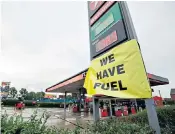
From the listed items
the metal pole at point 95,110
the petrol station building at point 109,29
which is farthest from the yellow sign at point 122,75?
the metal pole at point 95,110

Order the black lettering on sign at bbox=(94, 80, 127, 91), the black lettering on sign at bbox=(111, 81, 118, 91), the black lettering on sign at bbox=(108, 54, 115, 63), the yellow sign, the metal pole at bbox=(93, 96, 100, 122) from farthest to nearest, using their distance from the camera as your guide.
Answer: the metal pole at bbox=(93, 96, 100, 122) → the black lettering on sign at bbox=(108, 54, 115, 63) → the black lettering on sign at bbox=(111, 81, 118, 91) → the black lettering on sign at bbox=(94, 80, 127, 91) → the yellow sign

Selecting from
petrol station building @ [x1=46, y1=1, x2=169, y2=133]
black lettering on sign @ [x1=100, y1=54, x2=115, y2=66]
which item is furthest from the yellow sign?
petrol station building @ [x1=46, y1=1, x2=169, y2=133]

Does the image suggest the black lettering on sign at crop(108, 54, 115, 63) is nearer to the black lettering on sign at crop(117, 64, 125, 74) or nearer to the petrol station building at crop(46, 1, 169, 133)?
the black lettering on sign at crop(117, 64, 125, 74)

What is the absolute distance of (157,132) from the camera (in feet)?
11.0

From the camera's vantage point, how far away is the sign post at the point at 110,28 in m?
3.95

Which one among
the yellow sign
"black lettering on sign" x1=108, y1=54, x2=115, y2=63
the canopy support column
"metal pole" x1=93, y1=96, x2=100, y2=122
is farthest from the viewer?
"metal pole" x1=93, y1=96, x2=100, y2=122

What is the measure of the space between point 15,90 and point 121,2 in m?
103

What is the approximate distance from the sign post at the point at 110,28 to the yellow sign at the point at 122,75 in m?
0.53

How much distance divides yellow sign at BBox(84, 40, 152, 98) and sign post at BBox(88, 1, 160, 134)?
0.53 metres

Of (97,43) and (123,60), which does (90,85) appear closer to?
(123,60)

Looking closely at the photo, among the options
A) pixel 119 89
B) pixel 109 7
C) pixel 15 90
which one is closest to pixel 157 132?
pixel 119 89

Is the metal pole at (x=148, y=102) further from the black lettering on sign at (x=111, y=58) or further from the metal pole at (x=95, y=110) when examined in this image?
the metal pole at (x=95, y=110)

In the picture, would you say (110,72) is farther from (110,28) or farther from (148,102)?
(110,28)

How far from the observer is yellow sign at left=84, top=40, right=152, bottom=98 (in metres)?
3.17
